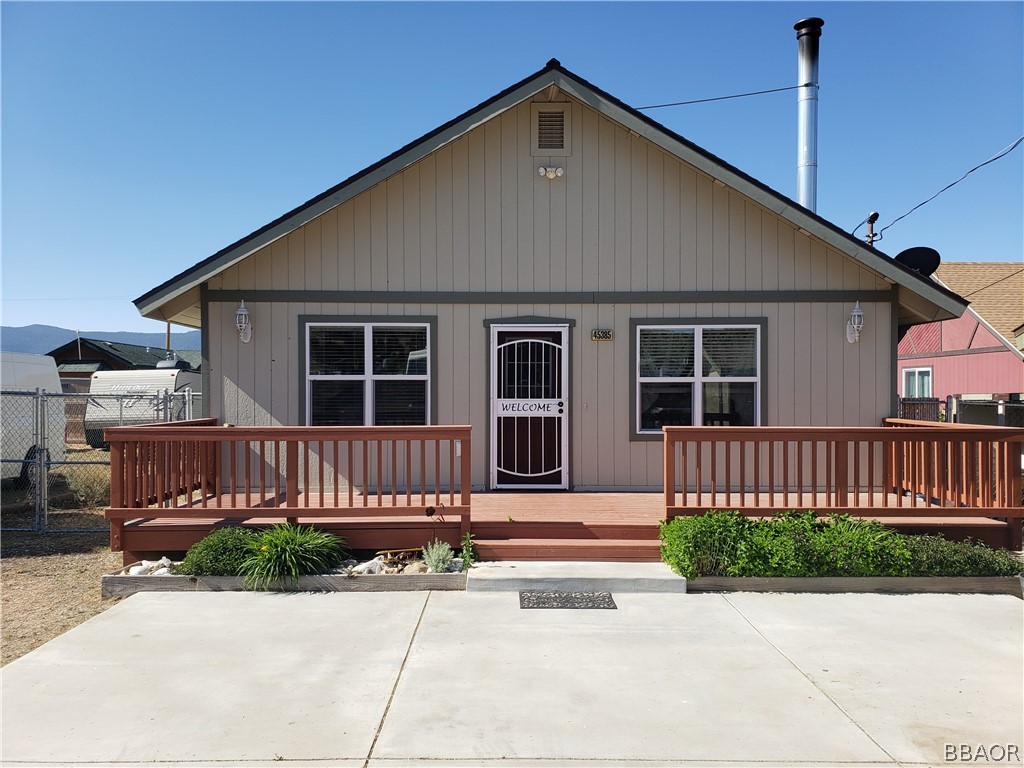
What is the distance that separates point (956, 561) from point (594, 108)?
5659 millimetres

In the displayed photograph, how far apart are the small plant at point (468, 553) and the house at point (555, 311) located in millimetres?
1805

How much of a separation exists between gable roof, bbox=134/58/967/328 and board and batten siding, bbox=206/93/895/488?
22.9 inches

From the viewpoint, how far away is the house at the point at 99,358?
79.0 feet

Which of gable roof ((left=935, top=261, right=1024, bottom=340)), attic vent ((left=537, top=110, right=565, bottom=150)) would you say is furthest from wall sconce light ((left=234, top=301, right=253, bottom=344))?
gable roof ((left=935, top=261, right=1024, bottom=340))

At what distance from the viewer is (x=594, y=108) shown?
24.9ft

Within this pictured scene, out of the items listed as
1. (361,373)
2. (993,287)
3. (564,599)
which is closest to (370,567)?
(564,599)

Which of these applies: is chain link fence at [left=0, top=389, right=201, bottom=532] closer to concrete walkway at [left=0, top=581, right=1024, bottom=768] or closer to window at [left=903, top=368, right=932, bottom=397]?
concrete walkway at [left=0, top=581, right=1024, bottom=768]

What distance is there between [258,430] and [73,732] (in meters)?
3.21

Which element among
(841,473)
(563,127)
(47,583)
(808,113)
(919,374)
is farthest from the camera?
(919,374)

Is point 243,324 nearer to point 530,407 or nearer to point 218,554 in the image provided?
point 218,554

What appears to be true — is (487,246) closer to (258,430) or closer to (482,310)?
(482,310)

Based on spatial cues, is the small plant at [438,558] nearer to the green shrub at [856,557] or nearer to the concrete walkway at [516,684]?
the concrete walkway at [516,684]

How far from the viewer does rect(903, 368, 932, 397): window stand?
61.2 ft

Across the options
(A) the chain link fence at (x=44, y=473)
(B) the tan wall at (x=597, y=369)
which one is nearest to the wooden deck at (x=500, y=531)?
(B) the tan wall at (x=597, y=369)
